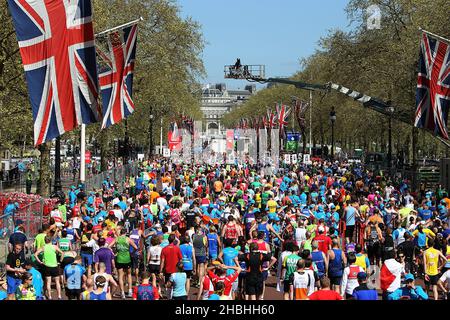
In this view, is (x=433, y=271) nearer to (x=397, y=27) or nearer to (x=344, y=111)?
(x=397, y=27)

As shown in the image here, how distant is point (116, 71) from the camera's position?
23328 millimetres

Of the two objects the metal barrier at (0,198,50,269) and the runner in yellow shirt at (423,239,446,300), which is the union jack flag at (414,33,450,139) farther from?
the metal barrier at (0,198,50,269)

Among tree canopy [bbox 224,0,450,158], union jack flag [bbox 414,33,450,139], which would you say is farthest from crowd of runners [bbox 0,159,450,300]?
tree canopy [bbox 224,0,450,158]

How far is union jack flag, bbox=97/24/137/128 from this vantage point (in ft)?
75.6

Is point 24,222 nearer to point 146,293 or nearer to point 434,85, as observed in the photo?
point 146,293

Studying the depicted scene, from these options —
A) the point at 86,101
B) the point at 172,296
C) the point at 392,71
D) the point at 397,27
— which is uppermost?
the point at 397,27

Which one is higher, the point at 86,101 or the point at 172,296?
the point at 86,101

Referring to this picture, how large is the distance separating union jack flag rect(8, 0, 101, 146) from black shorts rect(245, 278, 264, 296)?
4520mm

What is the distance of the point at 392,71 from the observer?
5062cm

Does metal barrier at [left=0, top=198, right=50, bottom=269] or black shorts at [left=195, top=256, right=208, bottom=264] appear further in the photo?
metal barrier at [left=0, top=198, right=50, bottom=269]

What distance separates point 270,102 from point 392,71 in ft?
241

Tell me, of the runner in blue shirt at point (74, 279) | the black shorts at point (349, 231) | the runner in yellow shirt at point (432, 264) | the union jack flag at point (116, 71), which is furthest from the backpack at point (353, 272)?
the union jack flag at point (116, 71)

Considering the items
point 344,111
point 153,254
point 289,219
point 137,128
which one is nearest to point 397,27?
point 344,111

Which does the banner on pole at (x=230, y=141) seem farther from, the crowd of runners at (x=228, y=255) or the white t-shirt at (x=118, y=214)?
the white t-shirt at (x=118, y=214)
